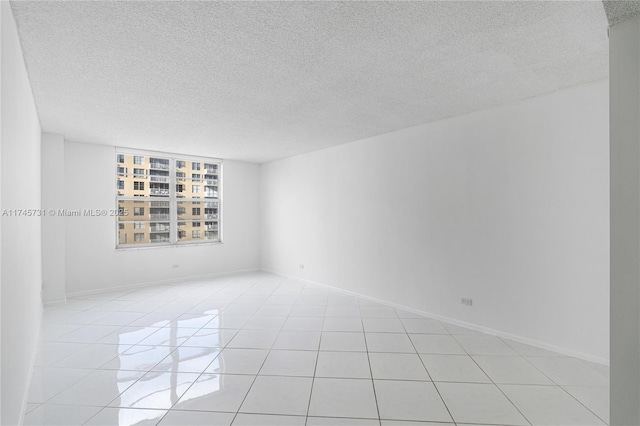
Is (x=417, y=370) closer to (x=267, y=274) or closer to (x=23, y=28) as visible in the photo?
(x=23, y=28)

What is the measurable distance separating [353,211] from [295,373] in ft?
9.54

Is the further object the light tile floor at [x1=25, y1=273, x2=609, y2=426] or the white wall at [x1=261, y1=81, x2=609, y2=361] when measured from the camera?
the white wall at [x1=261, y1=81, x2=609, y2=361]

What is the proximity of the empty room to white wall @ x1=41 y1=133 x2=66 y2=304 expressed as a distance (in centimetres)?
3

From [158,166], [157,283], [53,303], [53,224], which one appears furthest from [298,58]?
[157,283]

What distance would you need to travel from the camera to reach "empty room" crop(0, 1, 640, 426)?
5.75 ft

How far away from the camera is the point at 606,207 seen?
257cm

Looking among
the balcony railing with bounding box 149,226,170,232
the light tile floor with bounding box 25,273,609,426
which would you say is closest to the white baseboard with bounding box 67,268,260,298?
the light tile floor with bounding box 25,273,609,426

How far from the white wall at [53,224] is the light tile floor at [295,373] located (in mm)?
575

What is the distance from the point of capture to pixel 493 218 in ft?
10.8

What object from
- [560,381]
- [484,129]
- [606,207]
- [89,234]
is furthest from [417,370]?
[89,234]
